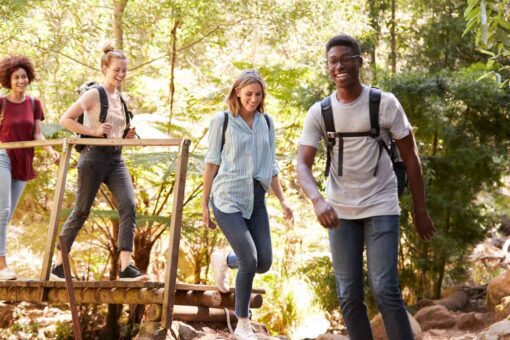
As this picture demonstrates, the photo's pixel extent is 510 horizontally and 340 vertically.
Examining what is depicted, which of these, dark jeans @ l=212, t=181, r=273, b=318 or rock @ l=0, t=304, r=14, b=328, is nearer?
dark jeans @ l=212, t=181, r=273, b=318

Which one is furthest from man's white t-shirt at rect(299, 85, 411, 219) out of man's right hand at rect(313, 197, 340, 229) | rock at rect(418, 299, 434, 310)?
rock at rect(418, 299, 434, 310)

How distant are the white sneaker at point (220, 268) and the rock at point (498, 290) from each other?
366 centimetres

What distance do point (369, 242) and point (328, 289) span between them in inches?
281

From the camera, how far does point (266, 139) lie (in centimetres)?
553

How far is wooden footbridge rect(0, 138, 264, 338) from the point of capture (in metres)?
5.99

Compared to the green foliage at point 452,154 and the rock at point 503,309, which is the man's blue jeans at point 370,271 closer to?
the rock at point 503,309

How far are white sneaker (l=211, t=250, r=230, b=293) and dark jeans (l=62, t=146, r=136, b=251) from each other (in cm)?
69

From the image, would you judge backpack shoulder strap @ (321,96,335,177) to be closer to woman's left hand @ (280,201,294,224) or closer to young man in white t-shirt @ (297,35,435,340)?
young man in white t-shirt @ (297,35,435,340)

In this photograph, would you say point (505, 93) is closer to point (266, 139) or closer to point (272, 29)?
point (272, 29)

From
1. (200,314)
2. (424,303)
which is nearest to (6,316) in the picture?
(200,314)

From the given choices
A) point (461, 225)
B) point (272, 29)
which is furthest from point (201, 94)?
point (461, 225)

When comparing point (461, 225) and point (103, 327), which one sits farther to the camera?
point (461, 225)

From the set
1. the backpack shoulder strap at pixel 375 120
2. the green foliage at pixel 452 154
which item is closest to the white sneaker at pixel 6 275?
the backpack shoulder strap at pixel 375 120

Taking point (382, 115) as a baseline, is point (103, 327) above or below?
below
